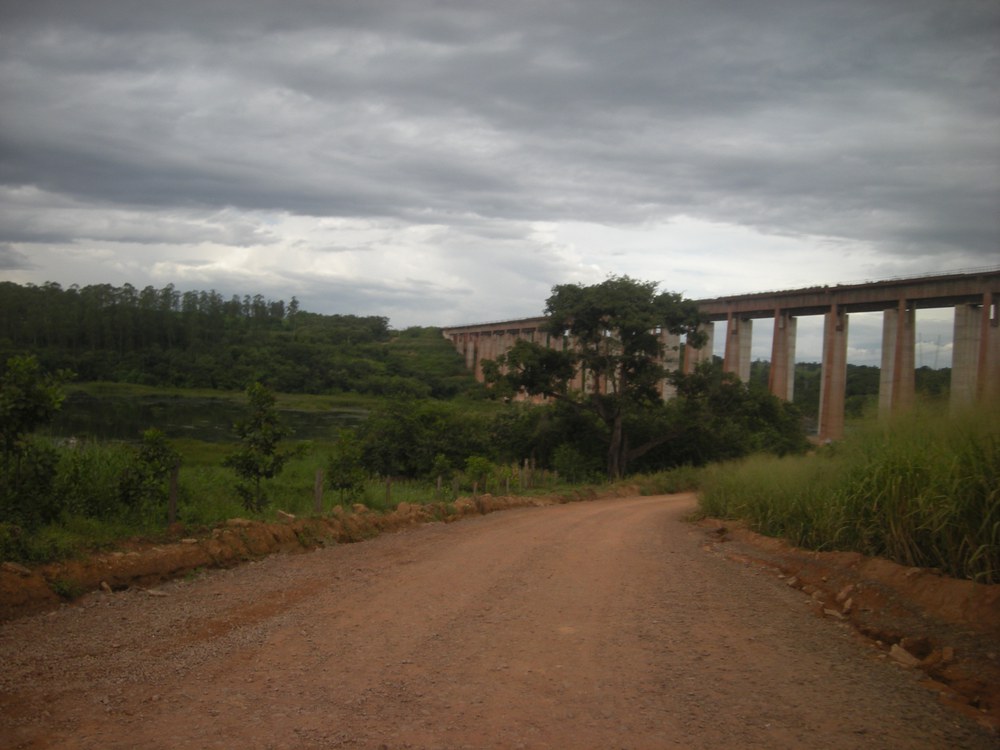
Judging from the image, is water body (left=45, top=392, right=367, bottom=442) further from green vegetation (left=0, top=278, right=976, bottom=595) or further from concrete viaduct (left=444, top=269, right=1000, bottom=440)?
concrete viaduct (left=444, top=269, right=1000, bottom=440)

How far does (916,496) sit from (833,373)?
3845cm

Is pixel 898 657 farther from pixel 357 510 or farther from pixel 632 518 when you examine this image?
pixel 632 518

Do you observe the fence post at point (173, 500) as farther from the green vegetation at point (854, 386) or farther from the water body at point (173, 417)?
the water body at point (173, 417)

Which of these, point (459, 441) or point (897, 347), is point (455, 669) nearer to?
point (459, 441)

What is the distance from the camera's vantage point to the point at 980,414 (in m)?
8.40

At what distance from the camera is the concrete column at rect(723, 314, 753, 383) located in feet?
173

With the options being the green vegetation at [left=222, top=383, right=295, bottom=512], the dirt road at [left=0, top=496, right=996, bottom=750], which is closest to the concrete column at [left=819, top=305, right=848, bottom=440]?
the green vegetation at [left=222, top=383, right=295, bottom=512]

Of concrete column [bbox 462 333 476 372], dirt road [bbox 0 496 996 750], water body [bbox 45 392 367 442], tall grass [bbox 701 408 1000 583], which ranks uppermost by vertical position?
concrete column [bbox 462 333 476 372]

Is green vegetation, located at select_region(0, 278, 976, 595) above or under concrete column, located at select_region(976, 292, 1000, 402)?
under

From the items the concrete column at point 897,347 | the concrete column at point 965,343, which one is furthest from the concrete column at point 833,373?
the concrete column at point 965,343

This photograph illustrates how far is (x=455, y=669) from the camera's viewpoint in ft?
20.0

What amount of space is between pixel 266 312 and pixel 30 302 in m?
81.9

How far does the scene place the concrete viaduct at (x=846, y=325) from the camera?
31.6 m

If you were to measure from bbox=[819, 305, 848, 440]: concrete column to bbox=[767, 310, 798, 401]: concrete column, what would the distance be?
12.4ft
